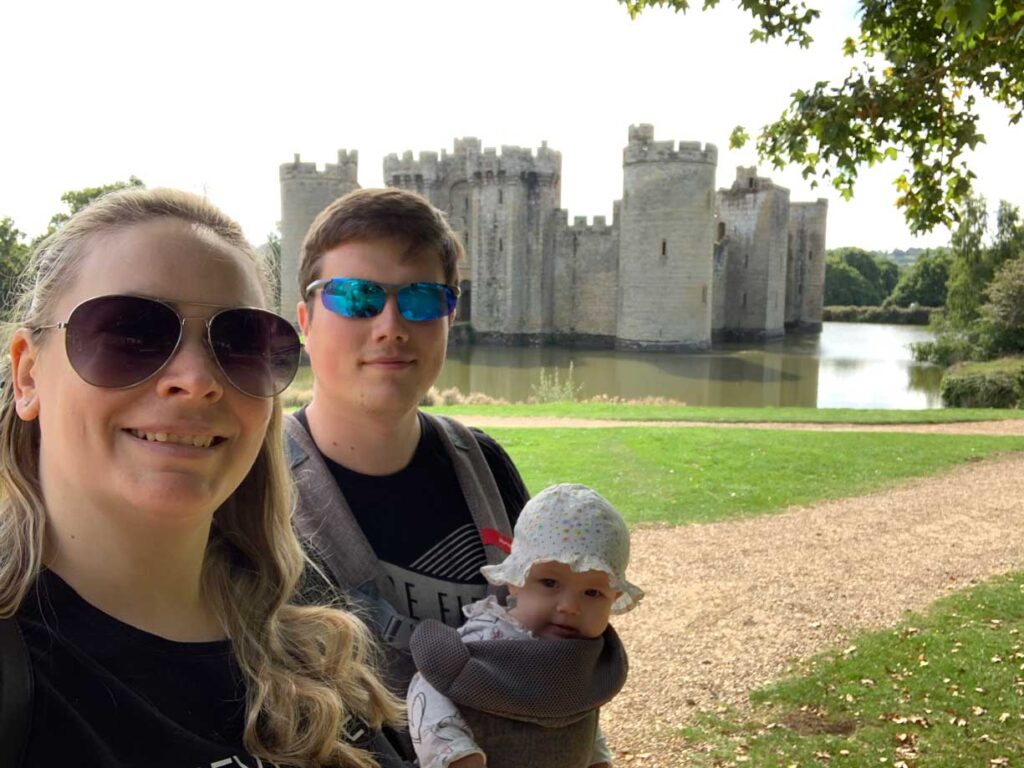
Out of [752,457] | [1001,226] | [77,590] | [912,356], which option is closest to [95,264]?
[77,590]

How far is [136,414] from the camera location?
3.65 feet

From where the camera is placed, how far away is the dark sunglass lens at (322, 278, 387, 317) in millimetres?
1771

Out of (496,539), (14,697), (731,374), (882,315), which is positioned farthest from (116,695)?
(882,315)

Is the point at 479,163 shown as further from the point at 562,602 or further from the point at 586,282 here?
the point at 562,602

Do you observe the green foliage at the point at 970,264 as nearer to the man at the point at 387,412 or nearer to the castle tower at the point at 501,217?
the castle tower at the point at 501,217

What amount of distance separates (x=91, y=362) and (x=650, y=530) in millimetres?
6659

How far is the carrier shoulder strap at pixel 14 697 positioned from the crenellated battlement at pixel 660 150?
2861 centimetres

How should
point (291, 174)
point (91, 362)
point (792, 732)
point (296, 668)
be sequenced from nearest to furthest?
point (91, 362) < point (296, 668) < point (792, 732) < point (291, 174)

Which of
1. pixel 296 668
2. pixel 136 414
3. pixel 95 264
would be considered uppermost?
pixel 95 264

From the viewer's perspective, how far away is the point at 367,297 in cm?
178

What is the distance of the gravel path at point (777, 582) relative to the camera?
15.2ft

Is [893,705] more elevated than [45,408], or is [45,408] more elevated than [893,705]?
[45,408]

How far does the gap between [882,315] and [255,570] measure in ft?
184

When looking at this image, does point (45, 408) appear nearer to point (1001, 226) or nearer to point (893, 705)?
point (893, 705)
